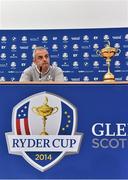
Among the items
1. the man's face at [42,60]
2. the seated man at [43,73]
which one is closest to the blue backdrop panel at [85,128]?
the seated man at [43,73]

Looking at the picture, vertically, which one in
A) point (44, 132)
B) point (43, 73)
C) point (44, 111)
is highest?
point (43, 73)

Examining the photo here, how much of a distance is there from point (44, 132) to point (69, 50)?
8.25 feet

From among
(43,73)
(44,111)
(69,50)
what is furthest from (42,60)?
(44,111)

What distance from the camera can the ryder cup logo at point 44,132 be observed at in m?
1.76

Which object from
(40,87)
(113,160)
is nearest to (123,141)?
(113,160)

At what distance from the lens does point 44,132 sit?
1778mm

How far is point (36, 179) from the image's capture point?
175 centimetres

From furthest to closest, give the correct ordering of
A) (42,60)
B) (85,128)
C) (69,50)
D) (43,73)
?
(69,50), (42,60), (43,73), (85,128)

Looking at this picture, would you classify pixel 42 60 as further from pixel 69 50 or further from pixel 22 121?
pixel 22 121

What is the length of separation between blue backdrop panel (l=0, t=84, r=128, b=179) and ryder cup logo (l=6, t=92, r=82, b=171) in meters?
0.03

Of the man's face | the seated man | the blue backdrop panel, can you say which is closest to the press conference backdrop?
the man's face

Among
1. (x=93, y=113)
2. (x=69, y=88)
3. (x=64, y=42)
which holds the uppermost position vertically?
(x=64, y=42)

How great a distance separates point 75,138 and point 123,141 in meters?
0.24

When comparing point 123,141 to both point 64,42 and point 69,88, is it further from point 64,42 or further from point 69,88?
point 64,42
